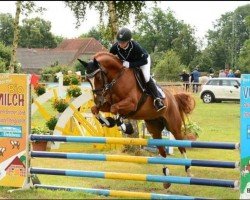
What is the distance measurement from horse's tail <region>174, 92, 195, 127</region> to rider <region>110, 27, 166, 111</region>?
992 millimetres

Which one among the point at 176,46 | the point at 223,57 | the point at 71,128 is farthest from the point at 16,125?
the point at 223,57

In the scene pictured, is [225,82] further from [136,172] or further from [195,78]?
[136,172]

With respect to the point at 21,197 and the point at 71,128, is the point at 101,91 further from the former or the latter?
the point at 71,128

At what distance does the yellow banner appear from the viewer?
700 centimetres

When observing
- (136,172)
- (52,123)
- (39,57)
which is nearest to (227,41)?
(39,57)

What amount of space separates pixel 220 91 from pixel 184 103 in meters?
18.5

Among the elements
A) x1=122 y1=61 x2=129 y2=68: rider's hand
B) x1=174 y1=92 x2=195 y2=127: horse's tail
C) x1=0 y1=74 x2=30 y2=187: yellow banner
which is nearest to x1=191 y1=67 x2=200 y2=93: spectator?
x1=174 y1=92 x2=195 y2=127: horse's tail

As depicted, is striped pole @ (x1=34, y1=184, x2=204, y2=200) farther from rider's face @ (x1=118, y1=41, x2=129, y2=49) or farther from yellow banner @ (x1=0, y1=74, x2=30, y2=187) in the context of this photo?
rider's face @ (x1=118, y1=41, x2=129, y2=49)

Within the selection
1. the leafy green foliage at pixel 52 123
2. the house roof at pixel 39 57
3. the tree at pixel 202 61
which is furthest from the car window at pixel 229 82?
the house roof at pixel 39 57

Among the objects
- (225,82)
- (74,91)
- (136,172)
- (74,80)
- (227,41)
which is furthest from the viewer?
(227,41)

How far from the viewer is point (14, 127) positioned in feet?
23.2

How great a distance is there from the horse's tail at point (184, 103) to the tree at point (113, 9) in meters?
2.07

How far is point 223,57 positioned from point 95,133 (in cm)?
4102

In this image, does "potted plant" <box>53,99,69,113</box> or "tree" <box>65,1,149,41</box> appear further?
"potted plant" <box>53,99,69,113</box>
